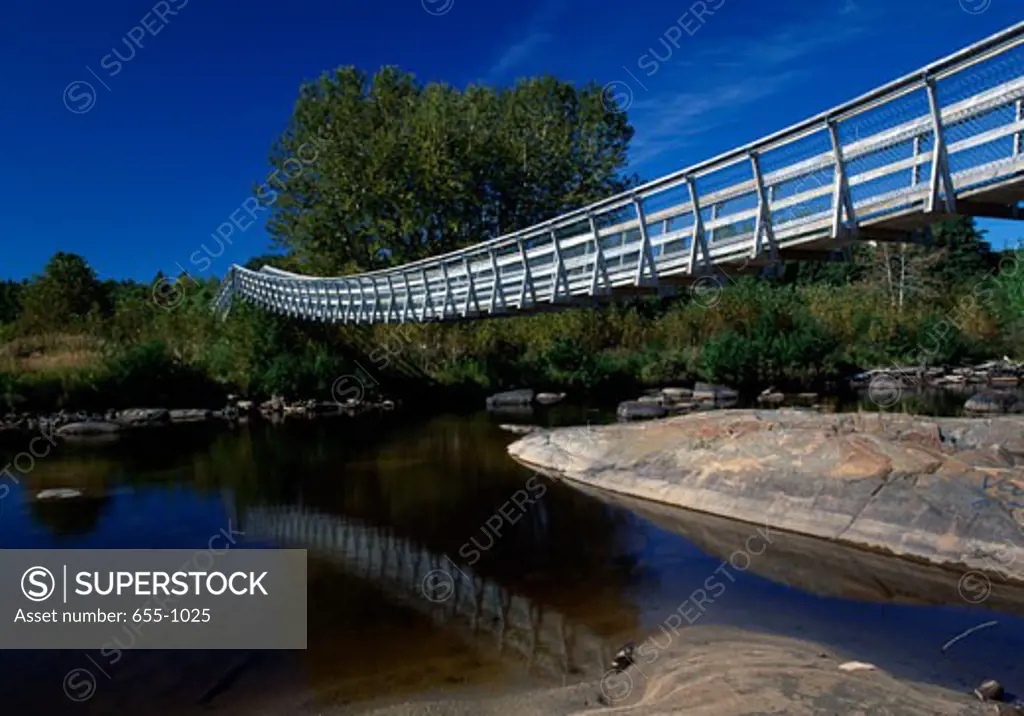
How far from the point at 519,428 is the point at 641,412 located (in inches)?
120

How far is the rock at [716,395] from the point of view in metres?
24.0

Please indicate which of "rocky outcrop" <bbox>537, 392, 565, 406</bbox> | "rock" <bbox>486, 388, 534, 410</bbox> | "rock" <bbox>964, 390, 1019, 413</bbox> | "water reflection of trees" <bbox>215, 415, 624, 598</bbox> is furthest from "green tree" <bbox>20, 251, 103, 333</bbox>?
"rock" <bbox>964, 390, 1019, 413</bbox>

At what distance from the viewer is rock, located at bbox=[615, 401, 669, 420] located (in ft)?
65.4

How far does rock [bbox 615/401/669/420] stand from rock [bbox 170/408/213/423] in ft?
38.1

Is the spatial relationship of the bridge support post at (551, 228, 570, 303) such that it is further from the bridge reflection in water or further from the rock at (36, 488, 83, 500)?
the rock at (36, 488, 83, 500)

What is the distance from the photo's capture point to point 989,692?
4871 millimetres

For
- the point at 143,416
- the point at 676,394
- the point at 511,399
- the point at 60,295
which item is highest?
the point at 60,295

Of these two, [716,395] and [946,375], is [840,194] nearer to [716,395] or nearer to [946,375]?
[716,395]

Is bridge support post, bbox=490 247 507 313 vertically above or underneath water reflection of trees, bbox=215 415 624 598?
above

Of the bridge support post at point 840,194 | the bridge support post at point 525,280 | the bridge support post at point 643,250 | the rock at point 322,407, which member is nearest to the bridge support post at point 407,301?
the bridge support post at point 525,280

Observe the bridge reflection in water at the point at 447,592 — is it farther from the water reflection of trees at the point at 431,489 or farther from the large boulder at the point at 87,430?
the large boulder at the point at 87,430

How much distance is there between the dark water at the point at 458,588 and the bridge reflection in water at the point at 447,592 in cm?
2

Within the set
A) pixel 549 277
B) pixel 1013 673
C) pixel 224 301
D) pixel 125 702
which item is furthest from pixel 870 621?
pixel 224 301

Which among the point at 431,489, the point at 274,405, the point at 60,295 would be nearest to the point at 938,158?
the point at 431,489
